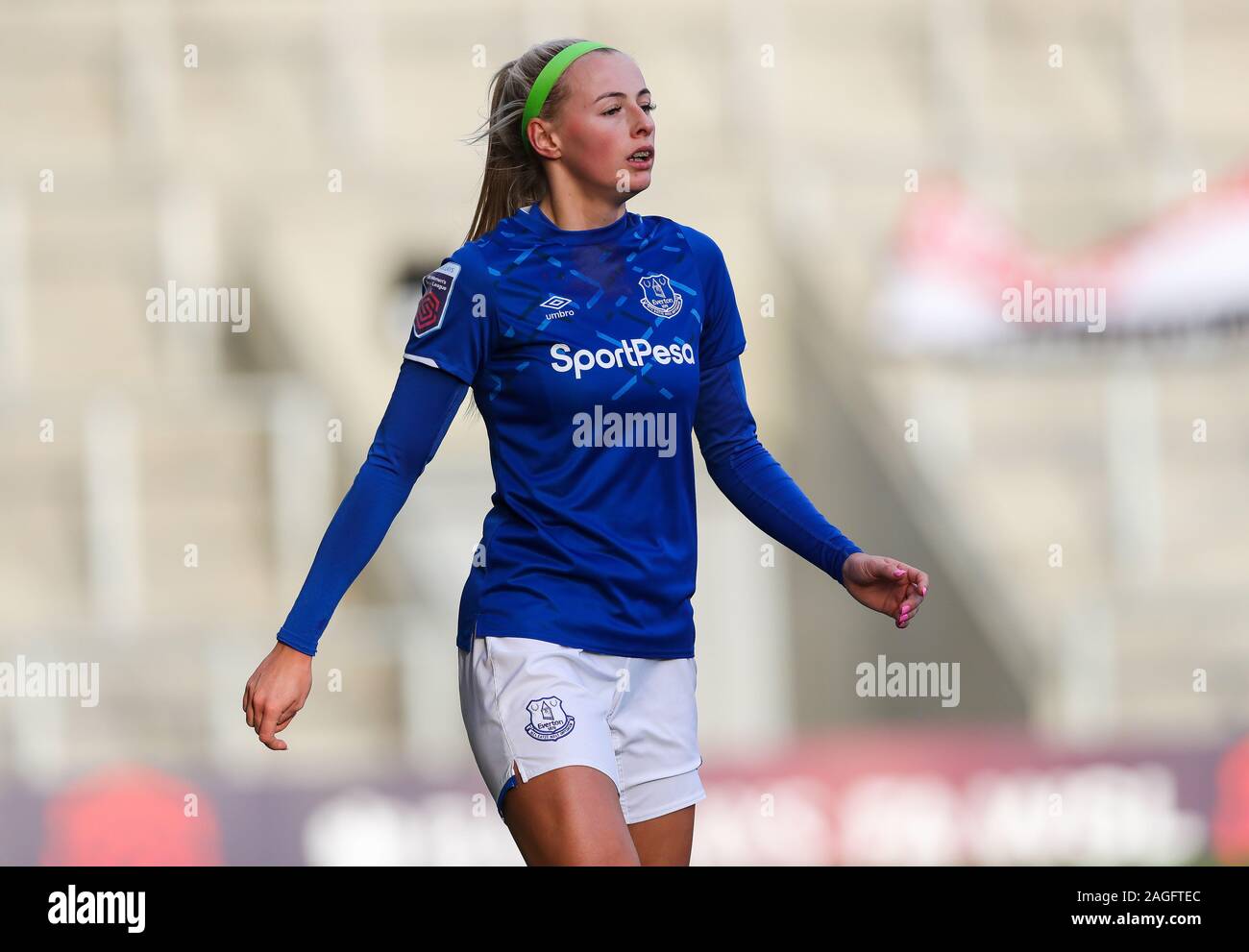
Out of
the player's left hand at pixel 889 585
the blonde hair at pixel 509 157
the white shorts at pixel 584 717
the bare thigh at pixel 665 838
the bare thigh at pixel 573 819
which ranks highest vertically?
the blonde hair at pixel 509 157

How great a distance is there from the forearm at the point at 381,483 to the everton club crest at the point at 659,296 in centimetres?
34

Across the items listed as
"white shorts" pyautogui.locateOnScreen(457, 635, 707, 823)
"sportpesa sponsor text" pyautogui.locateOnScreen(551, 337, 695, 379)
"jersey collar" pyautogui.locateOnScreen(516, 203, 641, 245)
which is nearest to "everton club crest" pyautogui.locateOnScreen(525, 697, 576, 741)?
"white shorts" pyautogui.locateOnScreen(457, 635, 707, 823)

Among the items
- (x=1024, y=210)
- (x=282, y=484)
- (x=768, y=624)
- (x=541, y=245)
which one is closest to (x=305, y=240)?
(x=282, y=484)

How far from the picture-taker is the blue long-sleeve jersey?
2.96 metres

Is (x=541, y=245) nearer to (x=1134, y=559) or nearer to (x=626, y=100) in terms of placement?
(x=626, y=100)

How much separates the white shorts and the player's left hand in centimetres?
32

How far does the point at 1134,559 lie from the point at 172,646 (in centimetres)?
514

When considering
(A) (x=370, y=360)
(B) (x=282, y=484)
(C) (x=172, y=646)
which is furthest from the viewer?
(A) (x=370, y=360)

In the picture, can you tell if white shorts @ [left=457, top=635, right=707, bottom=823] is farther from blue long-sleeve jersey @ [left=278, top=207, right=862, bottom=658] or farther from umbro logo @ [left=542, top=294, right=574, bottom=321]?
umbro logo @ [left=542, top=294, right=574, bottom=321]

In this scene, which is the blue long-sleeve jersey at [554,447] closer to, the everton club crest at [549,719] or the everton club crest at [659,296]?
the everton club crest at [659,296]

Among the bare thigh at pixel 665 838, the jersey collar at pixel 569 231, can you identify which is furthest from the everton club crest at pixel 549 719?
the jersey collar at pixel 569 231

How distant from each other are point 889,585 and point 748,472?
1.11ft

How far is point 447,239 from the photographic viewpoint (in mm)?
10484

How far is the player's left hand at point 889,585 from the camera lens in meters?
3.06
